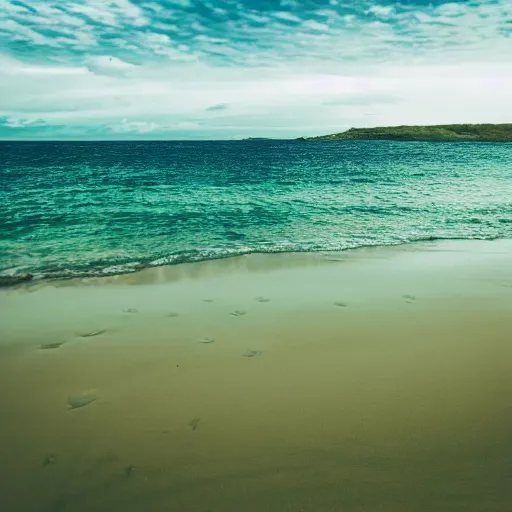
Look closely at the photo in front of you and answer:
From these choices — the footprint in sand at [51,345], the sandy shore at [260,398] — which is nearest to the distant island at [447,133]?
the sandy shore at [260,398]

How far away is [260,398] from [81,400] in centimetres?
225

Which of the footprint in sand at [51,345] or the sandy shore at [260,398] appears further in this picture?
the footprint in sand at [51,345]

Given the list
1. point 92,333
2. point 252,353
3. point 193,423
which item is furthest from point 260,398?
point 92,333

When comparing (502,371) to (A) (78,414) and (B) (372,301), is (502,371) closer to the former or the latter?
(B) (372,301)

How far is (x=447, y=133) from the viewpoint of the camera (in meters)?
155

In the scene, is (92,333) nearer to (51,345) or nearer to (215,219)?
(51,345)

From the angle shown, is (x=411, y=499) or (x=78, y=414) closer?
(x=411, y=499)

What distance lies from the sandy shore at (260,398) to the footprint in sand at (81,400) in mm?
52

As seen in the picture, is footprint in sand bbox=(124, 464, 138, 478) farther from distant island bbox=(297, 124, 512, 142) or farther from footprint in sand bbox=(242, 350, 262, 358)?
distant island bbox=(297, 124, 512, 142)

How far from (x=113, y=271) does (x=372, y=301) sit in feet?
22.1

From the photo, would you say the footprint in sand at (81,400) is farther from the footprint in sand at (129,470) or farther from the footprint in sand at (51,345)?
the footprint in sand at (51,345)

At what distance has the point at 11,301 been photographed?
855 cm

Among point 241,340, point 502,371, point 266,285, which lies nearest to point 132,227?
point 266,285

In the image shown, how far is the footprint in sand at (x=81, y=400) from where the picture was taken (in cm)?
488
